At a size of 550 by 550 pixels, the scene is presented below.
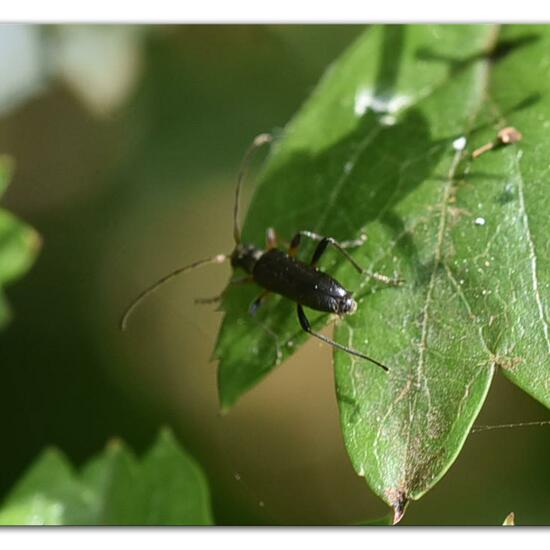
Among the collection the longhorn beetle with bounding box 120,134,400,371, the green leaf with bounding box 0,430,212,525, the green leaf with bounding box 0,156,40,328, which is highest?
the longhorn beetle with bounding box 120,134,400,371

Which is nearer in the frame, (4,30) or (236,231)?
(236,231)

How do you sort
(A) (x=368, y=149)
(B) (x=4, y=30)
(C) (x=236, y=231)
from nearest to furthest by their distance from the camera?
(A) (x=368, y=149) < (C) (x=236, y=231) < (B) (x=4, y=30)

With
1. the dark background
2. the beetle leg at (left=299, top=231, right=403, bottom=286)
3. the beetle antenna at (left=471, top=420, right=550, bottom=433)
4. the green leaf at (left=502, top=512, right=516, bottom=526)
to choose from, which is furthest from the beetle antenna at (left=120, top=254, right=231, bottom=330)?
the green leaf at (left=502, top=512, right=516, bottom=526)

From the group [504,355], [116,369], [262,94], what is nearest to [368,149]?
[504,355]

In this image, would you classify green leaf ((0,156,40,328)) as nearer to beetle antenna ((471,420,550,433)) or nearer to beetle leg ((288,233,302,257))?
beetle leg ((288,233,302,257))

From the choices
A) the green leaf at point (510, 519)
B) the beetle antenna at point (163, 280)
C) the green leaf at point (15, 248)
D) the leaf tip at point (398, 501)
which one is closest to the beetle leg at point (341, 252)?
the beetle antenna at point (163, 280)
